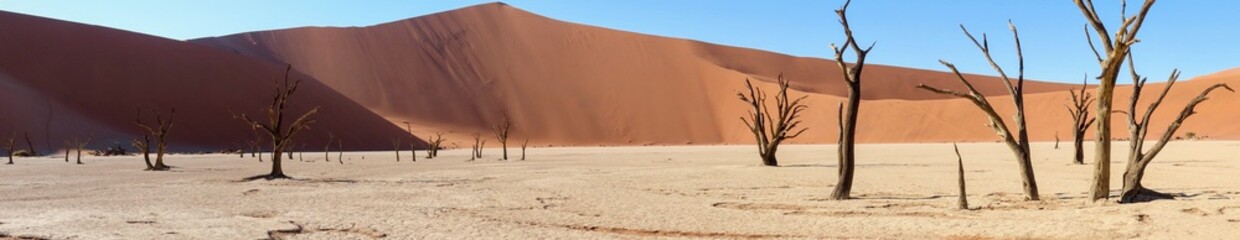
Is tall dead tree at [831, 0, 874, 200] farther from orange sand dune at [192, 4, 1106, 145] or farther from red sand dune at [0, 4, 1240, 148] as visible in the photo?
orange sand dune at [192, 4, 1106, 145]

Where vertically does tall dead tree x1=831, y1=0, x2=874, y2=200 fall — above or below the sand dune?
below

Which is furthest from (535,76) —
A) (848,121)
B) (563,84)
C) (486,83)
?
(848,121)

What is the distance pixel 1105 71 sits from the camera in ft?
31.6

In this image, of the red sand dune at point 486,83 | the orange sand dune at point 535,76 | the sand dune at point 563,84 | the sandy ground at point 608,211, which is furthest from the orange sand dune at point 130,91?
the sandy ground at point 608,211

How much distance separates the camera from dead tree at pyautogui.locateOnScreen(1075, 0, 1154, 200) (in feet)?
31.1

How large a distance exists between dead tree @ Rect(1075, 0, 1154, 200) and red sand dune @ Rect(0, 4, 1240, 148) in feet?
173

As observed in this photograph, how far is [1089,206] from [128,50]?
65431mm

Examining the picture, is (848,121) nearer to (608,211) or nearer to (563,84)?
(608,211)

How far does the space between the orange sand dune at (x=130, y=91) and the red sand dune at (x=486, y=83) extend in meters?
0.14

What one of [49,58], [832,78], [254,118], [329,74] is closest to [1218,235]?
[254,118]

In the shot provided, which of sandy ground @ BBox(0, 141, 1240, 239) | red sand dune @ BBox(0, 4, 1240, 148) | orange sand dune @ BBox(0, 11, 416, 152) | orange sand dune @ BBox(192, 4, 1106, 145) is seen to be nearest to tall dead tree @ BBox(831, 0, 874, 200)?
sandy ground @ BBox(0, 141, 1240, 239)

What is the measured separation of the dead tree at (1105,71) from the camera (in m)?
9.47

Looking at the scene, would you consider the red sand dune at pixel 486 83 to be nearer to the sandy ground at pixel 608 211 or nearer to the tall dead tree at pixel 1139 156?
the sandy ground at pixel 608 211

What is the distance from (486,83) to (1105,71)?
3078 inches
